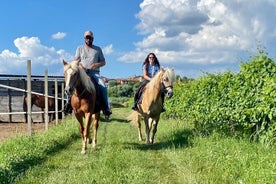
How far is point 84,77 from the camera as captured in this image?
31.9 feet

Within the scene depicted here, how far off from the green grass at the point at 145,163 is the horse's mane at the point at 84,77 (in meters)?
1.57

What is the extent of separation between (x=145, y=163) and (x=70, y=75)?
283 cm

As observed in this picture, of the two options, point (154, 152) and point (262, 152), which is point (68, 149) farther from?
point (262, 152)

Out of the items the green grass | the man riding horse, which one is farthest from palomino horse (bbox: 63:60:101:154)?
Answer: the green grass

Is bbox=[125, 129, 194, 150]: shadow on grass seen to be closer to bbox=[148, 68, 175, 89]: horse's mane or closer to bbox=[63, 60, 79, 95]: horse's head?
bbox=[148, 68, 175, 89]: horse's mane

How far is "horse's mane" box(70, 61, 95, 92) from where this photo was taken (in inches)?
371

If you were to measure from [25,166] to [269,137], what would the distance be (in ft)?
14.9

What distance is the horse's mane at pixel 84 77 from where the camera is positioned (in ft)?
30.9

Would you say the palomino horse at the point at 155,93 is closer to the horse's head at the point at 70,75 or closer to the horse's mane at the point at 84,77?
the horse's mane at the point at 84,77

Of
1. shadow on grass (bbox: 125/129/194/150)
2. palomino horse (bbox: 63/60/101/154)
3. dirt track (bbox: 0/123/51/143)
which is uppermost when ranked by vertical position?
palomino horse (bbox: 63/60/101/154)

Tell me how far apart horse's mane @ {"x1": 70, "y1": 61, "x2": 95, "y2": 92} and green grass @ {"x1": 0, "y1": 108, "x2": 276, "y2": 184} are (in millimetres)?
1567

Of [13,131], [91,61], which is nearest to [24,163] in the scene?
[91,61]

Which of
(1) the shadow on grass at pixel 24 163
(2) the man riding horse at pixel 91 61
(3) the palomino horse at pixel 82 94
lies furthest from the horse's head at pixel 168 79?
(1) the shadow on grass at pixel 24 163

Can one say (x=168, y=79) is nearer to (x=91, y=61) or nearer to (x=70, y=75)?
(x=91, y=61)
